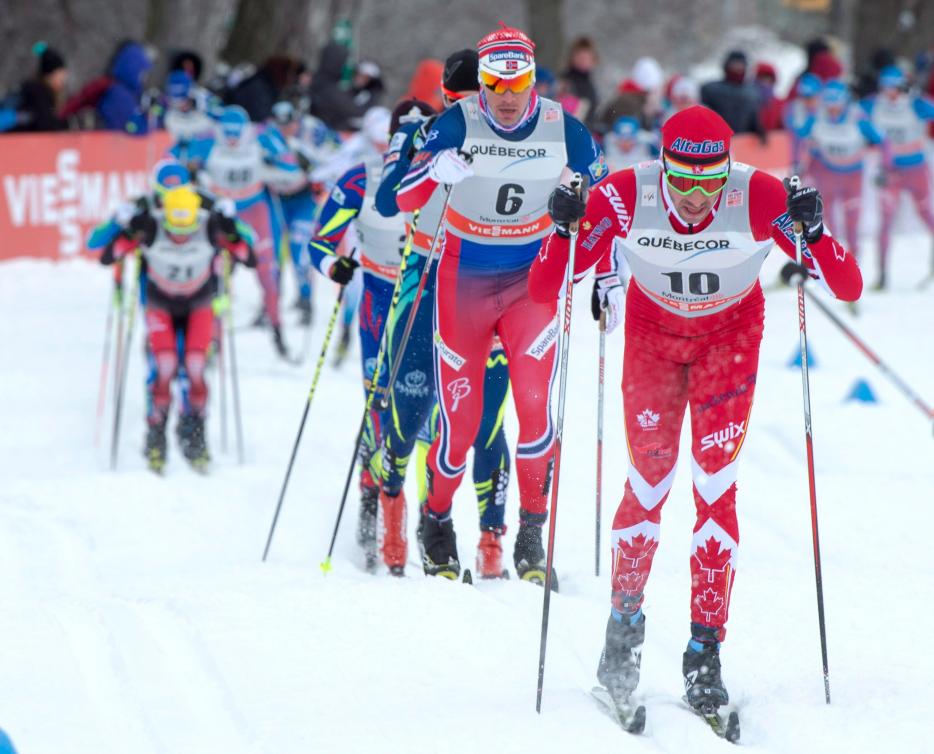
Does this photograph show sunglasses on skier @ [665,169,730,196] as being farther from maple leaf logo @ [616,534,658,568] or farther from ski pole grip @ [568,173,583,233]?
maple leaf logo @ [616,534,658,568]

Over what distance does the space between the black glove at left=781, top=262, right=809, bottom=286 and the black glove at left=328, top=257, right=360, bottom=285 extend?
2.76 m

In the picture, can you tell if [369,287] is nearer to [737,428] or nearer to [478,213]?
[478,213]

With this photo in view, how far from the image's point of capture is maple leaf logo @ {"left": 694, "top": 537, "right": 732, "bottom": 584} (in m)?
4.84

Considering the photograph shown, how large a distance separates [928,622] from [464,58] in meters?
3.08

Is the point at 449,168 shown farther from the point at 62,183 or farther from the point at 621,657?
the point at 62,183

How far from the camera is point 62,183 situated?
1509 centimetres

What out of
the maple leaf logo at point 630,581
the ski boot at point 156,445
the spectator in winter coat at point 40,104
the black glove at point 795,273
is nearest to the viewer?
the black glove at point 795,273

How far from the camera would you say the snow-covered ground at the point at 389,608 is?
4.71 meters

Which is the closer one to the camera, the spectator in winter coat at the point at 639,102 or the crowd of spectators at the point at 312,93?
the crowd of spectators at the point at 312,93

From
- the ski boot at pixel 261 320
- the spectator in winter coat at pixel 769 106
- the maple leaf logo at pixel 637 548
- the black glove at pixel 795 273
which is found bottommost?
the ski boot at pixel 261 320

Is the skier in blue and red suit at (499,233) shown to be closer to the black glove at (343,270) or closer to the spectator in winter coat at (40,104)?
the black glove at (343,270)

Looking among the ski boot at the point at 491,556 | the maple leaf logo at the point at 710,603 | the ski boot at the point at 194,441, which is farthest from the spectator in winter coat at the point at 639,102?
the maple leaf logo at the point at 710,603

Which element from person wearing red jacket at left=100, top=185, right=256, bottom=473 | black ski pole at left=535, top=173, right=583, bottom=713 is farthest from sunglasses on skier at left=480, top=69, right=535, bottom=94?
person wearing red jacket at left=100, top=185, right=256, bottom=473

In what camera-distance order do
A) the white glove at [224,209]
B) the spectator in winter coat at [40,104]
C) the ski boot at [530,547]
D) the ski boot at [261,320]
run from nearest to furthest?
the ski boot at [530,547], the white glove at [224,209], the ski boot at [261,320], the spectator in winter coat at [40,104]
